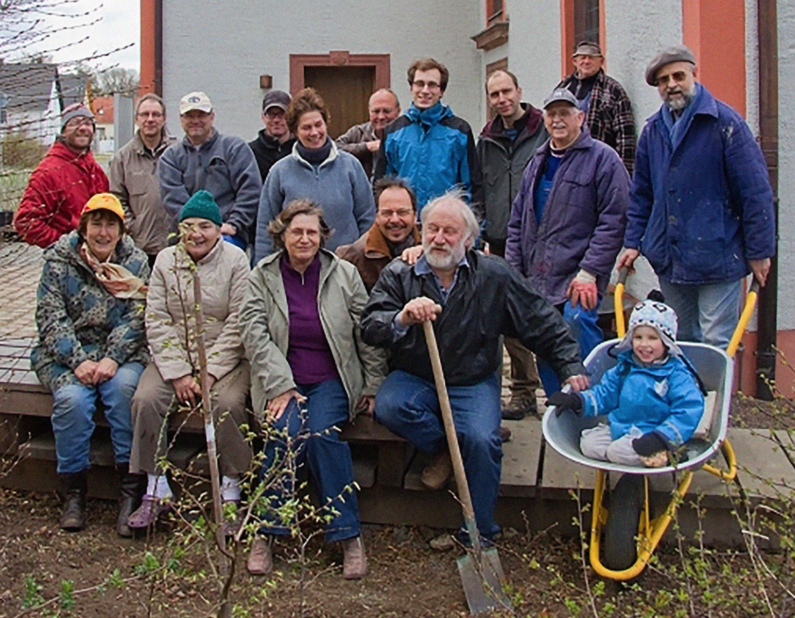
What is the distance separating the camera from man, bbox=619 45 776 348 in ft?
15.1

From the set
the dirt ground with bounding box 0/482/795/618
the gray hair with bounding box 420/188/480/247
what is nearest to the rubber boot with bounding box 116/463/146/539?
the dirt ground with bounding box 0/482/795/618

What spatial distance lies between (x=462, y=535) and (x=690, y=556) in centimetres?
101

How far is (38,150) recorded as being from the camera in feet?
10.8

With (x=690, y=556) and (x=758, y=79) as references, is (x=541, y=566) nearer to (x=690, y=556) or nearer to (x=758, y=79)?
(x=690, y=556)

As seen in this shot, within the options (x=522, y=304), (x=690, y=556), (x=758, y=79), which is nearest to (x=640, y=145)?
(x=522, y=304)

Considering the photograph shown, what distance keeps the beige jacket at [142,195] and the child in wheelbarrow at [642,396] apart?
3032 millimetres

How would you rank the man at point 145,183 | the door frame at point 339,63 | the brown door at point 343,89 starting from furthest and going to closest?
the brown door at point 343,89, the door frame at point 339,63, the man at point 145,183

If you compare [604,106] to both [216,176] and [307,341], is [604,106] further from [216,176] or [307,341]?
[307,341]

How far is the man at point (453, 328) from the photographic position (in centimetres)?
440

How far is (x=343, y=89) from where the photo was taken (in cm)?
1429

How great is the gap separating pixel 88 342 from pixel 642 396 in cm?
270

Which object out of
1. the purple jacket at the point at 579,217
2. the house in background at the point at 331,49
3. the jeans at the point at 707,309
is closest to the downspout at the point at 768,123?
the jeans at the point at 707,309

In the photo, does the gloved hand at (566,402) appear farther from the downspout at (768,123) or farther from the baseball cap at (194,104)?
the baseball cap at (194,104)

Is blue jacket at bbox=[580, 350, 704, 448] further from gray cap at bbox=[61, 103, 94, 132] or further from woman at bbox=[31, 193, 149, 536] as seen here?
gray cap at bbox=[61, 103, 94, 132]
